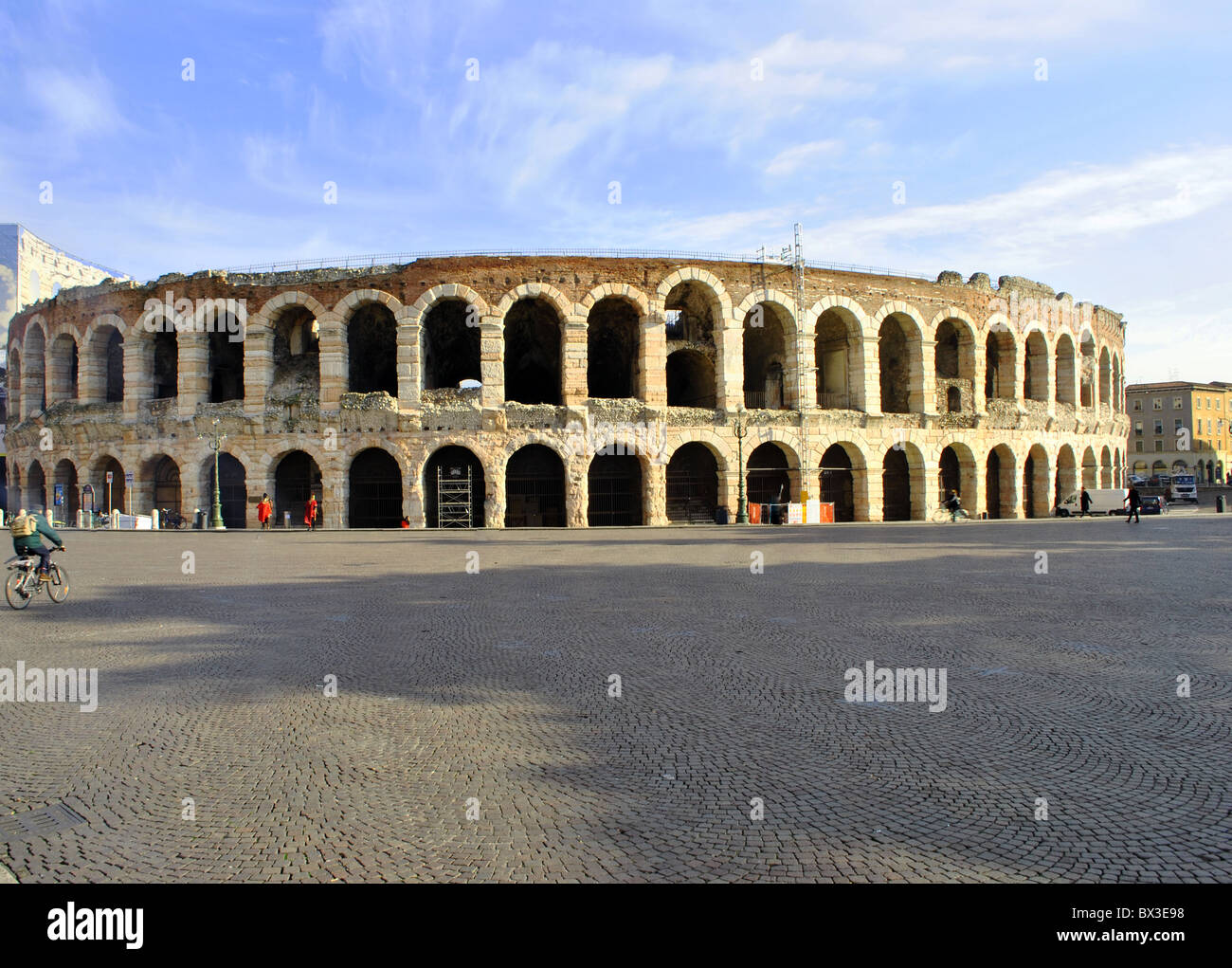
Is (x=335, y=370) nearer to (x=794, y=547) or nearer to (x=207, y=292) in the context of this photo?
(x=207, y=292)

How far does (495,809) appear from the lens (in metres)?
3.51

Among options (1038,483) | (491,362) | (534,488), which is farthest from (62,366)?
(1038,483)

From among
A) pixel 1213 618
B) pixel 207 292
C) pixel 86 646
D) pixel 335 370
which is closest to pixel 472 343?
pixel 335 370

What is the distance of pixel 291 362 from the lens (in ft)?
104

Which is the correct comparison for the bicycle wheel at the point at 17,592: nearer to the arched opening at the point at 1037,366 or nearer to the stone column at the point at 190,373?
the stone column at the point at 190,373

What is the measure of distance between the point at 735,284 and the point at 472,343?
12285 mm

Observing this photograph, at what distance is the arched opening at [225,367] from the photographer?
1320 inches

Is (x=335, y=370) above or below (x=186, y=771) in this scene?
above

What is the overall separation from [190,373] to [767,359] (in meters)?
25.1

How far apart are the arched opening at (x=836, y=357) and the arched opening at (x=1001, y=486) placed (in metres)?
8.32

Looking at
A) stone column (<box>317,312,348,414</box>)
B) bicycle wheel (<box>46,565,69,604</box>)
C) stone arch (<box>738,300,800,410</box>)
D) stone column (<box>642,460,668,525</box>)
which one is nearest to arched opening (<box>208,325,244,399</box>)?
stone column (<box>317,312,348,414</box>)

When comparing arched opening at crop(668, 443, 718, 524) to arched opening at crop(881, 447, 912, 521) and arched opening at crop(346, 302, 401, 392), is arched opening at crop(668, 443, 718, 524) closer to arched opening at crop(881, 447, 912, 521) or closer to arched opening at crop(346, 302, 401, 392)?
arched opening at crop(881, 447, 912, 521)

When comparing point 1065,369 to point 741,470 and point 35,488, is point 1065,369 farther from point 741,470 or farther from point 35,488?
point 35,488

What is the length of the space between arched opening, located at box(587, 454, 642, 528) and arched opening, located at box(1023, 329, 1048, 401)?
21.6 meters
